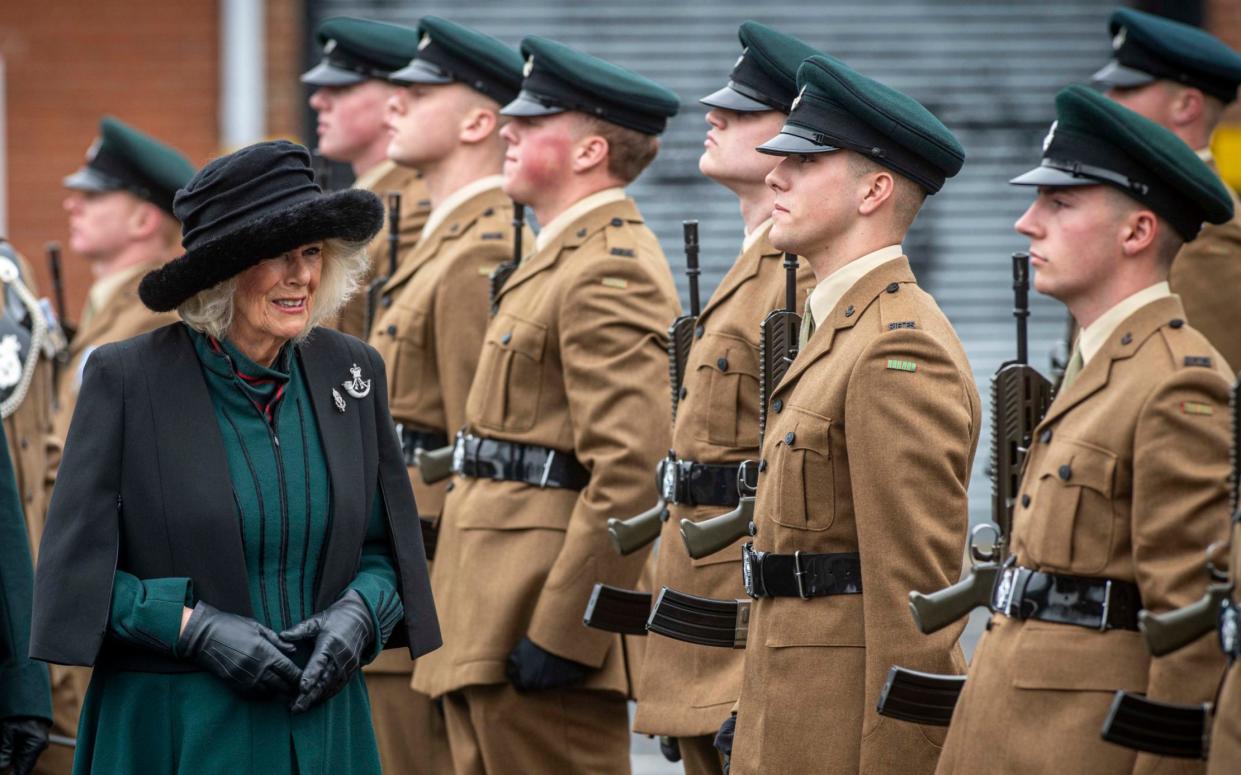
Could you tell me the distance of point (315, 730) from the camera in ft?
12.6

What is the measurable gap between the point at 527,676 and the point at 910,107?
191cm

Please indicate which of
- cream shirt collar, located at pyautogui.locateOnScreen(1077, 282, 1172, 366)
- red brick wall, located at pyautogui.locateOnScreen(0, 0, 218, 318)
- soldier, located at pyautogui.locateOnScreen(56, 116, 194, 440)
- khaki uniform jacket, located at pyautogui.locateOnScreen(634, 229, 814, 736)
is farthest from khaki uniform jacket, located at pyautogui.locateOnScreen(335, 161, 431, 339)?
red brick wall, located at pyautogui.locateOnScreen(0, 0, 218, 318)

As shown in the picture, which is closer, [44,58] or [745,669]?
[745,669]

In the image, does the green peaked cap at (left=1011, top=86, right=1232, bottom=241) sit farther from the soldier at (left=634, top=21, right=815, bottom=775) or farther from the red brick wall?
the red brick wall

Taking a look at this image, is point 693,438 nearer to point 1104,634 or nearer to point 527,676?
point 527,676

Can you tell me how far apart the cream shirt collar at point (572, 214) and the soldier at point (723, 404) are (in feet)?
2.00

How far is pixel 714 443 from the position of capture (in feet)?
15.8

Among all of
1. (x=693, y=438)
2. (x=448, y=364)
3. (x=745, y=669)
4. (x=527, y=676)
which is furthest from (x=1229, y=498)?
(x=448, y=364)

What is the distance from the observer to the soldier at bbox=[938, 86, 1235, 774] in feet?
11.3

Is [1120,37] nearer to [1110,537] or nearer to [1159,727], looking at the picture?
[1110,537]

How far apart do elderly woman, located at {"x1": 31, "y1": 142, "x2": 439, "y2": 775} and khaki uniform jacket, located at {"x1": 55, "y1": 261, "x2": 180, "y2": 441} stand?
3473mm

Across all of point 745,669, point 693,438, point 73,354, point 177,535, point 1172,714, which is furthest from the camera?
point 73,354

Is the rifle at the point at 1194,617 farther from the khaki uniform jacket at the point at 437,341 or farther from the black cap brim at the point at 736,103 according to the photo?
the khaki uniform jacket at the point at 437,341

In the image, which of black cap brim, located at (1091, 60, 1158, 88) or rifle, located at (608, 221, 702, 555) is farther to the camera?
black cap brim, located at (1091, 60, 1158, 88)
